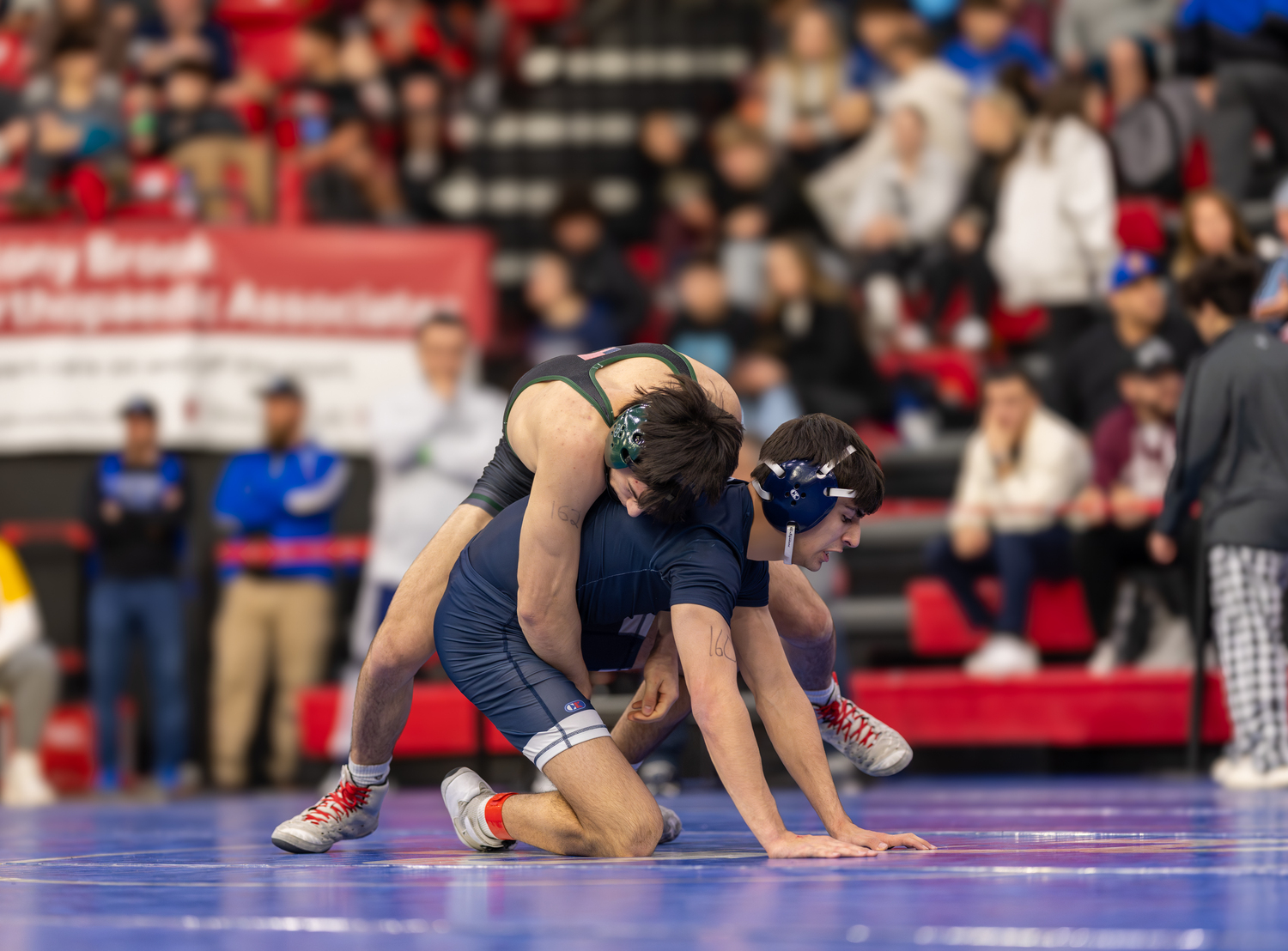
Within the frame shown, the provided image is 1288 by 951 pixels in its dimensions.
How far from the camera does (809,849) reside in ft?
12.5

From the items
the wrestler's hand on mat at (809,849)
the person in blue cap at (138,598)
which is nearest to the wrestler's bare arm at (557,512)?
the wrestler's hand on mat at (809,849)

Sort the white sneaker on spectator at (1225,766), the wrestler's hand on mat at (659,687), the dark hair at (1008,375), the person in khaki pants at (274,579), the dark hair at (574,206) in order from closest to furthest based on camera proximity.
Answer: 1. the wrestler's hand on mat at (659,687)
2. the white sneaker on spectator at (1225,766)
3. the dark hair at (1008,375)
4. the person in khaki pants at (274,579)
5. the dark hair at (574,206)

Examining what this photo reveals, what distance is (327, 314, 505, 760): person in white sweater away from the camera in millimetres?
8195

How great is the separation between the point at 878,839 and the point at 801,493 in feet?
2.50

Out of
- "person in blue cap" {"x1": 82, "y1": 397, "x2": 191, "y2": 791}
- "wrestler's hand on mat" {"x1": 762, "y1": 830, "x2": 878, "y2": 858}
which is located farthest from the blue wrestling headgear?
"person in blue cap" {"x1": 82, "y1": 397, "x2": 191, "y2": 791}

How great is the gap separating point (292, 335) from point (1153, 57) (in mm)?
4912

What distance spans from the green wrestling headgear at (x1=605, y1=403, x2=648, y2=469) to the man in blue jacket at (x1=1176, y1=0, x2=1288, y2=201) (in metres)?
6.42

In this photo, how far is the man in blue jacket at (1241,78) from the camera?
370 inches

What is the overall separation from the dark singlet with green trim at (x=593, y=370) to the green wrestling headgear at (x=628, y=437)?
4.9 inches

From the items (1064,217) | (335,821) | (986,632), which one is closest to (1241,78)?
(1064,217)

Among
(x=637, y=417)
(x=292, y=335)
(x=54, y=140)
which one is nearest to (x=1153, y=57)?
(x=292, y=335)

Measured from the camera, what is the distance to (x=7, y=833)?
232 inches

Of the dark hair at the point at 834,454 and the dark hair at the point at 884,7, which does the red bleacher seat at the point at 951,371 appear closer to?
the dark hair at the point at 884,7

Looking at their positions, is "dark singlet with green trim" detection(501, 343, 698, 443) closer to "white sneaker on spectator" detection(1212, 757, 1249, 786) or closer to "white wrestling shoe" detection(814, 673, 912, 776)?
"white wrestling shoe" detection(814, 673, 912, 776)
